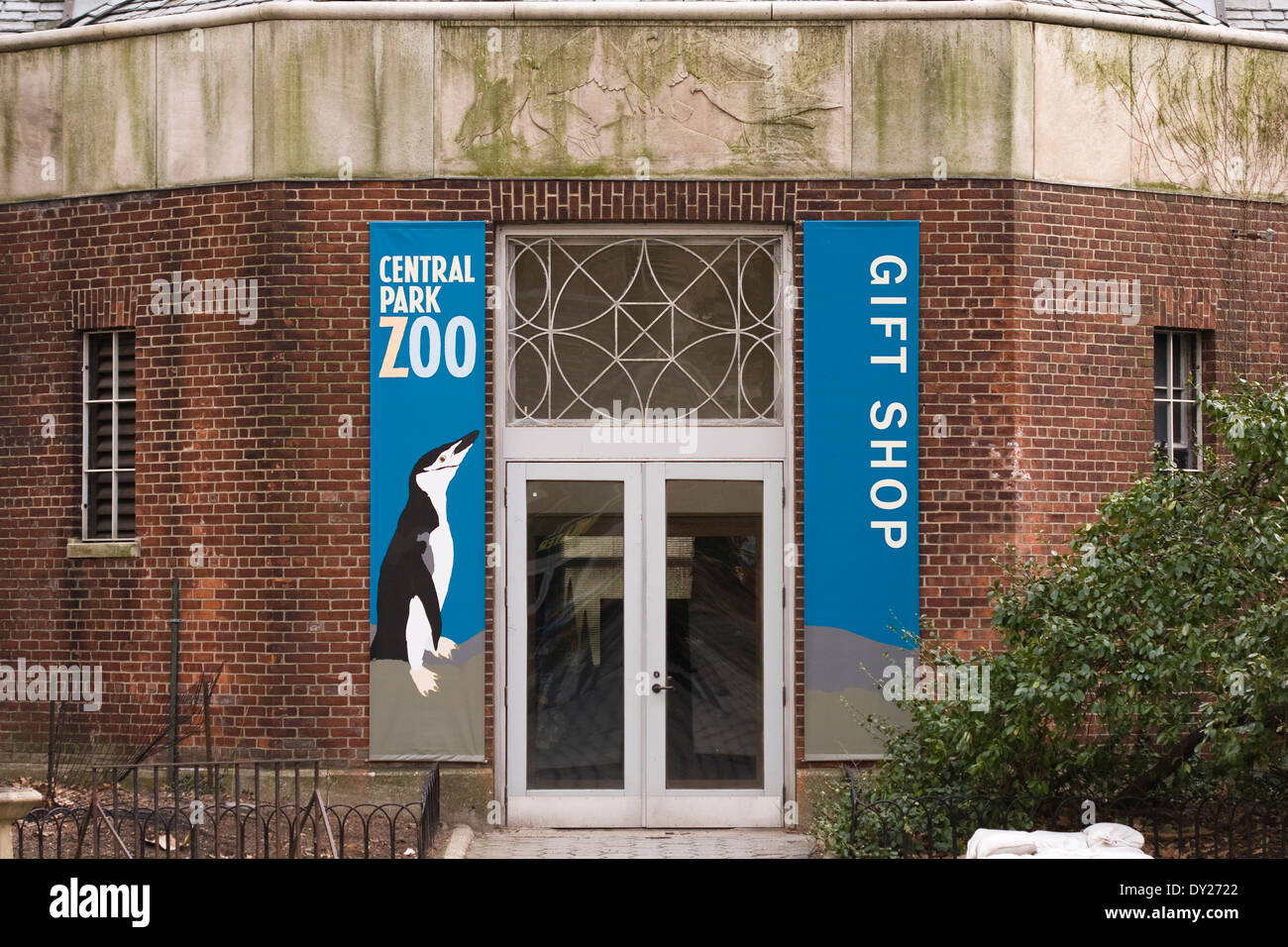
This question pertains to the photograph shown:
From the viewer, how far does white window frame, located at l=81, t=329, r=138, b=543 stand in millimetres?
11547

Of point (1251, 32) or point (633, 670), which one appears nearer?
point (633, 670)

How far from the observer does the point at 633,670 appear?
1088 centimetres

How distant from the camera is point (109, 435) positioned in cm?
1165

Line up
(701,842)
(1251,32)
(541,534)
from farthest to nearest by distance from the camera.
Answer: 1. (1251,32)
2. (541,534)
3. (701,842)

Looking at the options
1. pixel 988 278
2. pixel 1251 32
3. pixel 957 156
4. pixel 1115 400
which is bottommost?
pixel 1115 400

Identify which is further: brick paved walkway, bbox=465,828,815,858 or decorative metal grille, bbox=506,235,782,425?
decorative metal grille, bbox=506,235,782,425

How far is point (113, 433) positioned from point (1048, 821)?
7.63 m

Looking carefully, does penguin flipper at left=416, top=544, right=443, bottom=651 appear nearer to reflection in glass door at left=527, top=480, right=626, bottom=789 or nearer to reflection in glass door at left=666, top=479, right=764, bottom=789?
reflection in glass door at left=527, top=480, right=626, bottom=789

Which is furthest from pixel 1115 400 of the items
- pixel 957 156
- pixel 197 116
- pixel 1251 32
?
pixel 197 116

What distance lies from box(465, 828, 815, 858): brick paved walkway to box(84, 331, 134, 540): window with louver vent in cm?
398

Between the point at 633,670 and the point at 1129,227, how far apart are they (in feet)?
16.9

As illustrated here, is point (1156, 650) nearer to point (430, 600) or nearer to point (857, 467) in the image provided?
point (857, 467)

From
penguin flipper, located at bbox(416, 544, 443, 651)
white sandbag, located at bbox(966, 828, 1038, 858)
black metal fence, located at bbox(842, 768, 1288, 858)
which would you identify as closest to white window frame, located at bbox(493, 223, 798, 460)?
penguin flipper, located at bbox(416, 544, 443, 651)

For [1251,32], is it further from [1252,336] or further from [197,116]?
[197,116]
